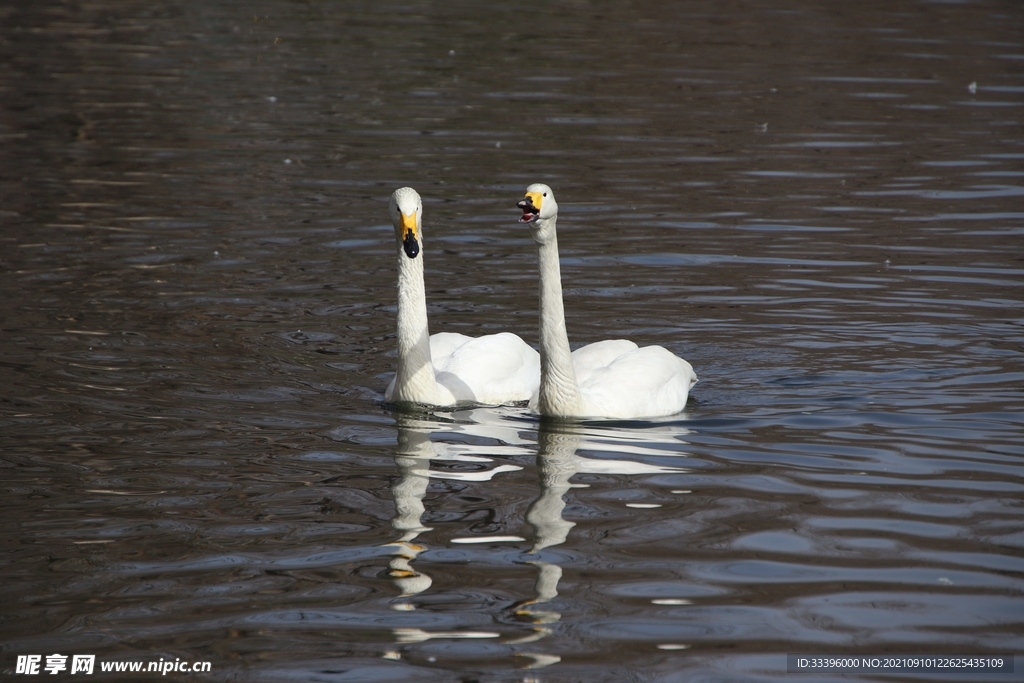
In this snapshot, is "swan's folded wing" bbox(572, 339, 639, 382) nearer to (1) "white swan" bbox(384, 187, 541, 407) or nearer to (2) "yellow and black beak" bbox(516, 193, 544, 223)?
(1) "white swan" bbox(384, 187, 541, 407)

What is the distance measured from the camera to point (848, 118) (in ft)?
73.8

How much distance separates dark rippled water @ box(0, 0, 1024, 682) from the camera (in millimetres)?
6641

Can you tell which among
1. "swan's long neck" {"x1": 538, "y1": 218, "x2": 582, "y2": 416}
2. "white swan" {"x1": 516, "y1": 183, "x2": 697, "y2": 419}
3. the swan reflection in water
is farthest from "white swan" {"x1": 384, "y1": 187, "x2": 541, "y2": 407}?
"swan's long neck" {"x1": 538, "y1": 218, "x2": 582, "y2": 416}

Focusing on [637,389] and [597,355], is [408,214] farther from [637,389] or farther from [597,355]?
[637,389]

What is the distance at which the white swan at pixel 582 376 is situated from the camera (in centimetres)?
968

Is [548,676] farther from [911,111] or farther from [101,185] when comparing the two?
[911,111]

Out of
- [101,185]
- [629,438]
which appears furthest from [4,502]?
[101,185]

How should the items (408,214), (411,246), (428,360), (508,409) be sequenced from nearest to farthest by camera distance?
(411,246) → (408,214) → (428,360) → (508,409)

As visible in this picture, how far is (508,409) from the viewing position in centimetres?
1045

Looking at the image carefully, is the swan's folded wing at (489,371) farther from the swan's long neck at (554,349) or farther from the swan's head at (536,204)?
the swan's head at (536,204)

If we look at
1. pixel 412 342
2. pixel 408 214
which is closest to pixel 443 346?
pixel 412 342

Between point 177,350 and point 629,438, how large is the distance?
4.15 metres

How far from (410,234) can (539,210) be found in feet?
3.41

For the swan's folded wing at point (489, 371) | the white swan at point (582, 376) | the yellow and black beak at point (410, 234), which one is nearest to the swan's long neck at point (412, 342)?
the swan's folded wing at point (489, 371)
